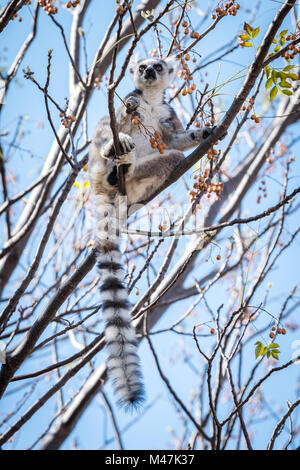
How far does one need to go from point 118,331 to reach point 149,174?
222cm

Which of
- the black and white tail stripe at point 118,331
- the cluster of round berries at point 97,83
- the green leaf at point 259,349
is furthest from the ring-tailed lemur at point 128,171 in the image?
the green leaf at point 259,349

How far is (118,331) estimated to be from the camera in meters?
4.58

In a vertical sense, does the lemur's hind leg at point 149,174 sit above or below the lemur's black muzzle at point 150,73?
below

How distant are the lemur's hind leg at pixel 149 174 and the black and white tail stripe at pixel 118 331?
116 centimetres

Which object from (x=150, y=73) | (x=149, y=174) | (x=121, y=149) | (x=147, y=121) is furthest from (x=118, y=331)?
(x=150, y=73)

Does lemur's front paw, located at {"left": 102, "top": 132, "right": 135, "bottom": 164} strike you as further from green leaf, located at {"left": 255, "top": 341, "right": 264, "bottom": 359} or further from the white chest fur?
green leaf, located at {"left": 255, "top": 341, "right": 264, "bottom": 359}

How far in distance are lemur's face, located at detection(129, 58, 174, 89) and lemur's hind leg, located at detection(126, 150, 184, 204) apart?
1.46m

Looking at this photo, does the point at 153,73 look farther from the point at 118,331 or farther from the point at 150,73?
the point at 118,331

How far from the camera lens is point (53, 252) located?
7.48 m

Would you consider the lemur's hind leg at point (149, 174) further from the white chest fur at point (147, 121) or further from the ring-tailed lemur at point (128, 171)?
the white chest fur at point (147, 121)

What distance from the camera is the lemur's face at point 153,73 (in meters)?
6.98

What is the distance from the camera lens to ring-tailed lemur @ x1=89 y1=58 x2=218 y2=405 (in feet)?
14.4

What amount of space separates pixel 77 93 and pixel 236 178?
3.24m
